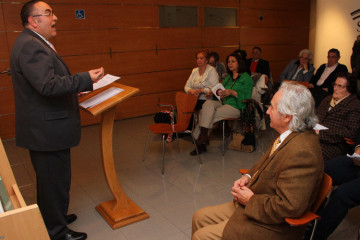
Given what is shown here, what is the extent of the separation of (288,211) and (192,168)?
252 centimetres

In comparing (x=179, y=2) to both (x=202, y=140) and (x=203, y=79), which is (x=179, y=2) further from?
(x=202, y=140)

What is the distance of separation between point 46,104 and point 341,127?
256 cm

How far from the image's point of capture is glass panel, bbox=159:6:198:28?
6.84m

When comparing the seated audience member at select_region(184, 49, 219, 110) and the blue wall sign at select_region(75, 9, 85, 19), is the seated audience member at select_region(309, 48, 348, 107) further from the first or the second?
the blue wall sign at select_region(75, 9, 85, 19)

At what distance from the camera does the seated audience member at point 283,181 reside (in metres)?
1.64

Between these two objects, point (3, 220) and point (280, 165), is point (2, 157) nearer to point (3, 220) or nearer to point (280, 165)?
point (3, 220)

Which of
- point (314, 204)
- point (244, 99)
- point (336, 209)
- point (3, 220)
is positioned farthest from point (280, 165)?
point (244, 99)

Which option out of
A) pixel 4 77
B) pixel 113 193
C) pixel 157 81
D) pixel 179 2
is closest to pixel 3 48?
pixel 4 77

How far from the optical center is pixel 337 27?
24.6 feet

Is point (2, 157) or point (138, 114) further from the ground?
point (2, 157)

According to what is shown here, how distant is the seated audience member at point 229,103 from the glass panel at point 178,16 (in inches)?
105

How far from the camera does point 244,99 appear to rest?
15.3 feet

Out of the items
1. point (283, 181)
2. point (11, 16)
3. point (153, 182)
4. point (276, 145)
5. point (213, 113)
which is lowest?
point (153, 182)

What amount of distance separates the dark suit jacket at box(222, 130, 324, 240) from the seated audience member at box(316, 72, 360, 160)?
4.74ft
